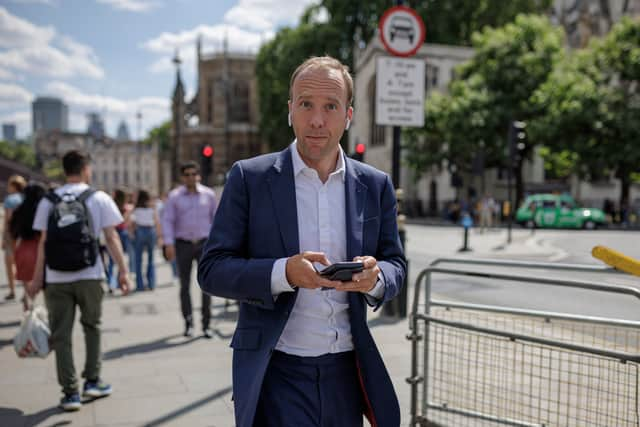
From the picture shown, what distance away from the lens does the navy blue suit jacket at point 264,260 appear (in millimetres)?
1946

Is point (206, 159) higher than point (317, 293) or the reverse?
higher

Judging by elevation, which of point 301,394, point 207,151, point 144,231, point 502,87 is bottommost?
point 144,231

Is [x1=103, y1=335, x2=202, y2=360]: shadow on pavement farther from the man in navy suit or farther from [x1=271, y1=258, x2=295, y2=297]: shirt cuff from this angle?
[x1=271, y1=258, x2=295, y2=297]: shirt cuff

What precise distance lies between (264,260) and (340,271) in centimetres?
29

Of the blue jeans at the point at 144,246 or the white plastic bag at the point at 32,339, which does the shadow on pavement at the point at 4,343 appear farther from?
the blue jeans at the point at 144,246

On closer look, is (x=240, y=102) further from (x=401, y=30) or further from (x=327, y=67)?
(x=327, y=67)

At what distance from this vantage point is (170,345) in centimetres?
643

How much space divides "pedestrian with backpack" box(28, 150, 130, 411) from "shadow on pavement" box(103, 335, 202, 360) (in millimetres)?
1334

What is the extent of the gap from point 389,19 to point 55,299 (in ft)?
16.4

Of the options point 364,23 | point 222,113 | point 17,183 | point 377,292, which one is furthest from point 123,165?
point 377,292

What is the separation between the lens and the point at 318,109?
1.99 metres

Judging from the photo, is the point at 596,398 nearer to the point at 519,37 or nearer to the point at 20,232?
the point at 20,232

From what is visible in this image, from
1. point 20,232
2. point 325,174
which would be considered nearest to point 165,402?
point 325,174

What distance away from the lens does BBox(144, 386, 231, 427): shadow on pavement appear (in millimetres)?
4172
